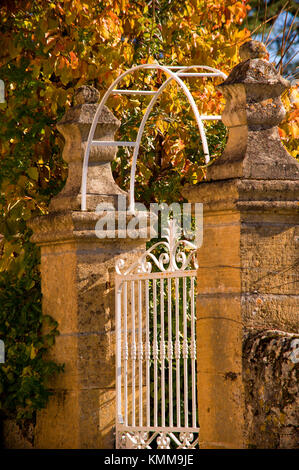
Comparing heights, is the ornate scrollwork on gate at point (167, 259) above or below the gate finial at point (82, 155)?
below

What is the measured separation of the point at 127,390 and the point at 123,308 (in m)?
0.56

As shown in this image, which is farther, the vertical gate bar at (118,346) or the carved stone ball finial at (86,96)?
the carved stone ball finial at (86,96)

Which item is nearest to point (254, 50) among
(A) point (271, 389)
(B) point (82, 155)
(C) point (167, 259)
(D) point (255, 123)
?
(D) point (255, 123)

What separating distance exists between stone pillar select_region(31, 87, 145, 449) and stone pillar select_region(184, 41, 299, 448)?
1435 millimetres

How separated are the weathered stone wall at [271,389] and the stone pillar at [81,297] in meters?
1.81

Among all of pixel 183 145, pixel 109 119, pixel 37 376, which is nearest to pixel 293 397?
pixel 37 376

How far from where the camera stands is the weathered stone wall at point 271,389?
3.65 meters

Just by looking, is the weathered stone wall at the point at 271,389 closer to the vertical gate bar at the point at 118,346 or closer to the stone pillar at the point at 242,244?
the stone pillar at the point at 242,244

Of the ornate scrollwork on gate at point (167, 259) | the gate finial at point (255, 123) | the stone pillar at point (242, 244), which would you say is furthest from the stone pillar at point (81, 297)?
the gate finial at point (255, 123)

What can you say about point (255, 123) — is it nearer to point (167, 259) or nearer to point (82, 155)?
point (167, 259)

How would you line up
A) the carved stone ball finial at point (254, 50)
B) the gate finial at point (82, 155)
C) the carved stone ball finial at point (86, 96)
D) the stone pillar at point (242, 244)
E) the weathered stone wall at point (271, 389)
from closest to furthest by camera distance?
the weathered stone wall at point (271, 389) → the stone pillar at point (242, 244) → the carved stone ball finial at point (254, 50) → the gate finial at point (82, 155) → the carved stone ball finial at point (86, 96)

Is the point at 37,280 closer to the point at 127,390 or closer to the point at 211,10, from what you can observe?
the point at 127,390

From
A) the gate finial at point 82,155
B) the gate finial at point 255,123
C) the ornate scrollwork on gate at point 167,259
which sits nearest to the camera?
the gate finial at point 255,123

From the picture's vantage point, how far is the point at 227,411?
3984 mm
